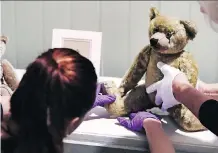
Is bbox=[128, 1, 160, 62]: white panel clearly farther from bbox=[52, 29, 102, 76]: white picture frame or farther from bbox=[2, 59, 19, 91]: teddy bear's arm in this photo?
bbox=[2, 59, 19, 91]: teddy bear's arm

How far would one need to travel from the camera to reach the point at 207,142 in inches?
34.5

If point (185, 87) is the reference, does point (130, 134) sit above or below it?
below

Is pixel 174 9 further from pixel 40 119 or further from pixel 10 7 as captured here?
pixel 40 119

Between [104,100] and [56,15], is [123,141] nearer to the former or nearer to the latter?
[104,100]

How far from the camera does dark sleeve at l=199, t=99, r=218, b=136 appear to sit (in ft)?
2.58

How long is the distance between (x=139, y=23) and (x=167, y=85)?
444 millimetres

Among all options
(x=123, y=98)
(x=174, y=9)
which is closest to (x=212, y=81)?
(x=174, y=9)

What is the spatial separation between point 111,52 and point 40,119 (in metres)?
0.65

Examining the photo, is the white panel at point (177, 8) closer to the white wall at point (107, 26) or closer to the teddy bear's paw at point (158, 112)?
the white wall at point (107, 26)

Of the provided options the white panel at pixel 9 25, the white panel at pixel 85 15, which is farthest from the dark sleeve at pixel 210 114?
the white panel at pixel 9 25

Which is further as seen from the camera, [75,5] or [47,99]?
[75,5]

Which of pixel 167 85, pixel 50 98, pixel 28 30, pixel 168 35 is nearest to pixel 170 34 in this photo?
pixel 168 35

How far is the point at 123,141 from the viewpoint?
0.90 meters

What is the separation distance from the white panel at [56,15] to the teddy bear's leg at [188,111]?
528 millimetres
